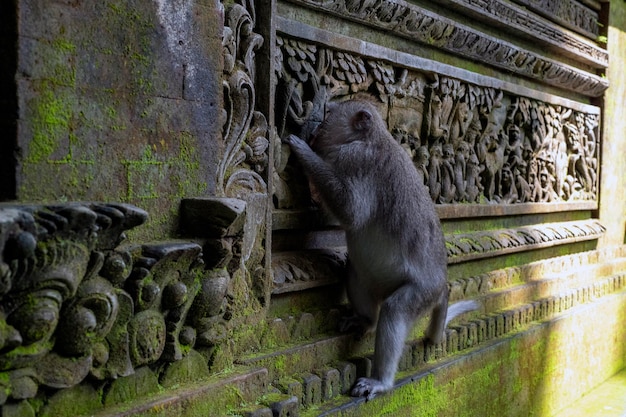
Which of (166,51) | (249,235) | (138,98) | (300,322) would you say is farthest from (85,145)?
(300,322)

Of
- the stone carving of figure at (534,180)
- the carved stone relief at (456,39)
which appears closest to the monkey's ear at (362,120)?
the carved stone relief at (456,39)

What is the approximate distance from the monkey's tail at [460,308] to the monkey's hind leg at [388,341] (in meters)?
0.97

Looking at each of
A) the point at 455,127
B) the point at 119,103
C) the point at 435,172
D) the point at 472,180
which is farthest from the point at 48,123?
the point at 472,180

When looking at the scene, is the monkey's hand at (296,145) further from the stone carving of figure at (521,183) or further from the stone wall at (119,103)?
the stone carving of figure at (521,183)

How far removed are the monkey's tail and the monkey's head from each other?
160 cm

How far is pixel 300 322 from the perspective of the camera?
3711 mm

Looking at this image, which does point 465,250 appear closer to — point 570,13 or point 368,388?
point 368,388

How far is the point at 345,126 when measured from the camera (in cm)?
379

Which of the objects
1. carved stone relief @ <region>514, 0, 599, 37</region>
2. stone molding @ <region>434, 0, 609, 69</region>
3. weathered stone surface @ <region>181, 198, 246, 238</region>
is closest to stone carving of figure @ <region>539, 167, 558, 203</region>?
stone molding @ <region>434, 0, 609, 69</region>

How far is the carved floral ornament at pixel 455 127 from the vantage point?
3.77 metres

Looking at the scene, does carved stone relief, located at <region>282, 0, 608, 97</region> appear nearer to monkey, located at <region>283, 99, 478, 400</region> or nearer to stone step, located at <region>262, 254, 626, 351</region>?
monkey, located at <region>283, 99, 478, 400</region>

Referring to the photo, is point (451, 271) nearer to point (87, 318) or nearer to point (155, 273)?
point (155, 273)

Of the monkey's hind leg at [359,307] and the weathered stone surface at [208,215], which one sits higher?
the weathered stone surface at [208,215]

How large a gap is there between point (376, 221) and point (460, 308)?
55.8 inches
